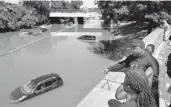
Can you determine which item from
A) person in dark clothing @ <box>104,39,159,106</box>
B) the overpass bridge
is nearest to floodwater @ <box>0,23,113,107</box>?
person in dark clothing @ <box>104,39,159,106</box>

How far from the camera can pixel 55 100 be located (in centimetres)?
1324

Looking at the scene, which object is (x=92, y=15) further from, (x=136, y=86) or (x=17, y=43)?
(x=136, y=86)

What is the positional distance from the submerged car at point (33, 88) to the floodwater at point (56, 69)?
1.19 feet

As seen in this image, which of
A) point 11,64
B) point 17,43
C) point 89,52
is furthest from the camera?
point 17,43

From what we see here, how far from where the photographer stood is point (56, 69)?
18938mm

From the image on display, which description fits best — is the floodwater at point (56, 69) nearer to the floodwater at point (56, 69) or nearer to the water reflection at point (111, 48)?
the floodwater at point (56, 69)

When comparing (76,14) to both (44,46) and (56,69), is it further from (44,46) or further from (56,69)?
(56,69)

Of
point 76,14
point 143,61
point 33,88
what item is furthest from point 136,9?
point 76,14

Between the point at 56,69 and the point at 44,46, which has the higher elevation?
the point at 44,46

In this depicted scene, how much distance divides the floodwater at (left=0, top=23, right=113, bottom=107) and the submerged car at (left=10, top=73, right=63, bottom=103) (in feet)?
1.19

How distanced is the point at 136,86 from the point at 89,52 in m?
22.8

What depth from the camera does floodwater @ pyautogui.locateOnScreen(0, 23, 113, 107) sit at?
44.3 feet

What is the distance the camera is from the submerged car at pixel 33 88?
42.4 feet

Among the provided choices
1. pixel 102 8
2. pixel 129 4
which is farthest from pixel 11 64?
pixel 129 4
